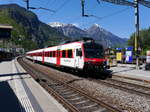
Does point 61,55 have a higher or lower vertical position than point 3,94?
higher

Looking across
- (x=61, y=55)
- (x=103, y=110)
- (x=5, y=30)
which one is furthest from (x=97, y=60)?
(x=5, y=30)

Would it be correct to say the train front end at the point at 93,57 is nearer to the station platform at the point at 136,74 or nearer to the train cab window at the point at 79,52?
the train cab window at the point at 79,52

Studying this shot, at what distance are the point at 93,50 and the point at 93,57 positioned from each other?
2.10 ft

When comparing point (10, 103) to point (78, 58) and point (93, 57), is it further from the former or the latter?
point (93, 57)

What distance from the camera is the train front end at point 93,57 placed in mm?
16962

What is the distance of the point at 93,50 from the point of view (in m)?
17.8

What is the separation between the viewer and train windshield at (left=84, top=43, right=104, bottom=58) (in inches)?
681

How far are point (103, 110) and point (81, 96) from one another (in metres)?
2.61

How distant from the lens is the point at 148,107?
798cm

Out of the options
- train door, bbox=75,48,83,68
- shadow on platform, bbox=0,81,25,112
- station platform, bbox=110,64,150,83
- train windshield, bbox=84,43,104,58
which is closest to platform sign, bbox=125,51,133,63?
station platform, bbox=110,64,150,83

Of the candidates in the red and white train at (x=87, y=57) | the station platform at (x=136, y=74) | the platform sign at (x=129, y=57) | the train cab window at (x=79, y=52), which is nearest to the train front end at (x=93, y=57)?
the red and white train at (x=87, y=57)

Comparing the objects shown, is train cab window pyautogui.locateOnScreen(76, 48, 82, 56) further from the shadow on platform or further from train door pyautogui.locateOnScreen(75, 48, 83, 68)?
the shadow on platform

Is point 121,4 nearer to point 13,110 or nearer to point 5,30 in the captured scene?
point 13,110

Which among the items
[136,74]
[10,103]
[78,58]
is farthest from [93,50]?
[10,103]
